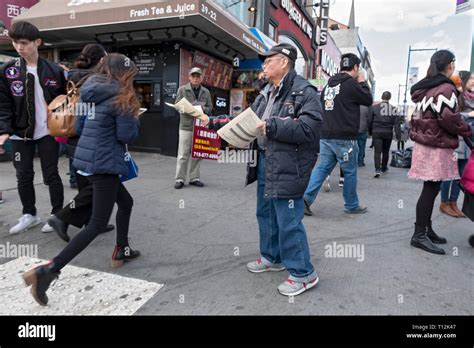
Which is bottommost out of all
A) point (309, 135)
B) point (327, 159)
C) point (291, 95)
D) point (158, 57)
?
point (327, 159)

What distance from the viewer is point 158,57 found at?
9.52 m

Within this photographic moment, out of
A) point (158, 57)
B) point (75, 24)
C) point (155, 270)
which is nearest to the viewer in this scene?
point (155, 270)

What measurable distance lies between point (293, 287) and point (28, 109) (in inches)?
124

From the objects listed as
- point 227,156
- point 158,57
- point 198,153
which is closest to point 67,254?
point 198,153

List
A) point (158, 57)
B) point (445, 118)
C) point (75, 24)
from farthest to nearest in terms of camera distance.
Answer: point (158, 57) → point (75, 24) → point (445, 118)

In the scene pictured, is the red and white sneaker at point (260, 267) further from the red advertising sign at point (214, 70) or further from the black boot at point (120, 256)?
the red advertising sign at point (214, 70)

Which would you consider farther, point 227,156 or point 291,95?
point 227,156

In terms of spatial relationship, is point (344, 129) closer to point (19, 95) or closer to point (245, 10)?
point (19, 95)

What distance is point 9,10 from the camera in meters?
9.29

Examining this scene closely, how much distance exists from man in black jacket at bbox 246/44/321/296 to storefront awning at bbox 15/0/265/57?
5.15 m

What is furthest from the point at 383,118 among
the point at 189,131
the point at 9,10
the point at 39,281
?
the point at 9,10

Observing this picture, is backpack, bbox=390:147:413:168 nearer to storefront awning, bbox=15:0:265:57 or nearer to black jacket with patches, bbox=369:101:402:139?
black jacket with patches, bbox=369:101:402:139
